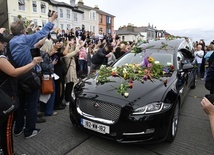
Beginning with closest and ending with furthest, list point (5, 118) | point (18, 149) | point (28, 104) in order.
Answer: point (5, 118) → point (18, 149) → point (28, 104)

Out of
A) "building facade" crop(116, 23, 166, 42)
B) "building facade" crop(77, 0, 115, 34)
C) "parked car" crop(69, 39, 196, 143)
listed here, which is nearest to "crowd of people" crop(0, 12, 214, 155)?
"parked car" crop(69, 39, 196, 143)

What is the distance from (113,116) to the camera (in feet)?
9.55

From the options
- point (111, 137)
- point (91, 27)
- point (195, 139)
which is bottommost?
point (195, 139)

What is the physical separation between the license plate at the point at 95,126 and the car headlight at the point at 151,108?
492 millimetres

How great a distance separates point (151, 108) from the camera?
2889 millimetres

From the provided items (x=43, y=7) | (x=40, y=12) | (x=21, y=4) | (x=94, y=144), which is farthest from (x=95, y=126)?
(x=43, y=7)

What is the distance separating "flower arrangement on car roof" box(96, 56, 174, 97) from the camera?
3573 millimetres

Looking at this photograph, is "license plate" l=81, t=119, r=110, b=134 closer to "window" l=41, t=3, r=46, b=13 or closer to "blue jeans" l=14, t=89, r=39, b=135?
"blue jeans" l=14, t=89, r=39, b=135

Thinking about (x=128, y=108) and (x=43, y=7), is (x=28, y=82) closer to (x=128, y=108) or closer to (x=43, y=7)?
(x=128, y=108)

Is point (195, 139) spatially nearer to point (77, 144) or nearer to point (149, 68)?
point (149, 68)

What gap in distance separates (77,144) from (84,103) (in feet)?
2.33

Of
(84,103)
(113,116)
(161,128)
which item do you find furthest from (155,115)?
(84,103)

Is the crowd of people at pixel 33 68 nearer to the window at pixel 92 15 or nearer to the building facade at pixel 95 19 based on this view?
the building facade at pixel 95 19

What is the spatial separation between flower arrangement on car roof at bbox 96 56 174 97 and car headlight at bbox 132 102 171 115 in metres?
0.51
